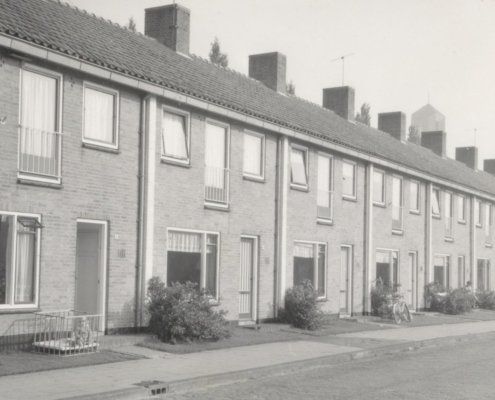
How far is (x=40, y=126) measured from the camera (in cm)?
1447

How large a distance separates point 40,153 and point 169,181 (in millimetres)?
3845

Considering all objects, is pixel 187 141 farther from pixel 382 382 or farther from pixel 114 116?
pixel 382 382

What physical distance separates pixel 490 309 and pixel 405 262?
8.06 meters

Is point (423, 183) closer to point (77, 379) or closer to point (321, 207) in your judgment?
point (321, 207)

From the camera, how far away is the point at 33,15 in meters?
16.1

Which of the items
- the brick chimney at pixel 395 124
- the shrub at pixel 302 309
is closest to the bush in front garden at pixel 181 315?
the shrub at pixel 302 309

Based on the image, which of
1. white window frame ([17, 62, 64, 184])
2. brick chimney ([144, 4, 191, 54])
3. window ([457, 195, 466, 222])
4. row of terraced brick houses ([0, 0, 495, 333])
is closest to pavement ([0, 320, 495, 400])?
row of terraced brick houses ([0, 0, 495, 333])

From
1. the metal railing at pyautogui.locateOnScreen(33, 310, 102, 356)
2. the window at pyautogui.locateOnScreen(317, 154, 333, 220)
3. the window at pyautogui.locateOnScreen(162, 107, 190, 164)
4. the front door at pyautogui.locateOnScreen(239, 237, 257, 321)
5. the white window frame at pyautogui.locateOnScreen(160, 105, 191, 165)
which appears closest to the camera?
the metal railing at pyautogui.locateOnScreen(33, 310, 102, 356)

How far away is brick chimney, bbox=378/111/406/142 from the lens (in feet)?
119

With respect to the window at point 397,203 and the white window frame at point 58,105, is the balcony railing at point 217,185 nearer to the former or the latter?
the white window frame at point 58,105

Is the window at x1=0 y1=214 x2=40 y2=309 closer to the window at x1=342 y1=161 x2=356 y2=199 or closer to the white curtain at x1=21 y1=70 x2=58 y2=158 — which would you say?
the white curtain at x1=21 y1=70 x2=58 y2=158

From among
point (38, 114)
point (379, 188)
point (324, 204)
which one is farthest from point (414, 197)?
→ point (38, 114)

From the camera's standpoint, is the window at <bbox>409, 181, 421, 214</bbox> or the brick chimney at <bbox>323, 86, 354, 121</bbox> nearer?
the window at <bbox>409, 181, 421, 214</bbox>

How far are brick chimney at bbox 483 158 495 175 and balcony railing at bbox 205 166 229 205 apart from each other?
3623 cm
